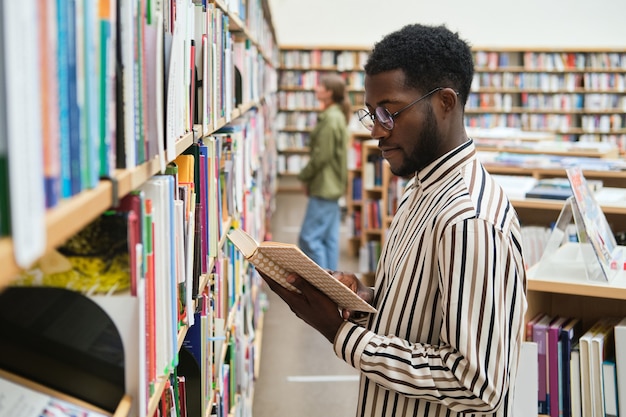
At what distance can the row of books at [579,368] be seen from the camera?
2166mm

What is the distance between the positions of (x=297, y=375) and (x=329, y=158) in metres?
1.92

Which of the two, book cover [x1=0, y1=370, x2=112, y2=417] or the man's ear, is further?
the man's ear

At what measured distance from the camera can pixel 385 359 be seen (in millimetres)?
1427

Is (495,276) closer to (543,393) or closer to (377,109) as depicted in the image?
(377,109)

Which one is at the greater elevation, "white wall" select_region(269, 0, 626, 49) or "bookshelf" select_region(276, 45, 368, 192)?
"white wall" select_region(269, 0, 626, 49)

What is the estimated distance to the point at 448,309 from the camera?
1348 mm

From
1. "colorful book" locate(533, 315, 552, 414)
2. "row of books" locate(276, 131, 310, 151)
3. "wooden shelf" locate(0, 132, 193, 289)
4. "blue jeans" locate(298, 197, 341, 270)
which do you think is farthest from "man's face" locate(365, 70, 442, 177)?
"row of books" locate(276, 131, 310, 151)

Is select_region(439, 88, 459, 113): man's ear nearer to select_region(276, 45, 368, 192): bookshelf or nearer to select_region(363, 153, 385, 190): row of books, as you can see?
select_region(363, 153, 385, 190): row of books

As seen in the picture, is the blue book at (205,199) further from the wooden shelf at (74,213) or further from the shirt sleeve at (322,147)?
the shirt sleeve at (322,147)

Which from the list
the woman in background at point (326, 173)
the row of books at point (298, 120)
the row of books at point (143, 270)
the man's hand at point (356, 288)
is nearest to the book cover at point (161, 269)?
the row of books at point (143, 270)

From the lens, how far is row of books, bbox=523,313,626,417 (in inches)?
85.3

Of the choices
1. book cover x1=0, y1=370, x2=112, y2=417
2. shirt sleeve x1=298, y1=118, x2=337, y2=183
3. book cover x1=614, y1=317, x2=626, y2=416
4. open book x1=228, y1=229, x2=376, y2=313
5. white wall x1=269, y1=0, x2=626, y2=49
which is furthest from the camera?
white wall x1=269, y1=0, x2=626, y2=49

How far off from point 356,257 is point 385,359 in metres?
5.72

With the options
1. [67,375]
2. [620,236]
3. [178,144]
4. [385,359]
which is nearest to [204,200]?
[178,144]
